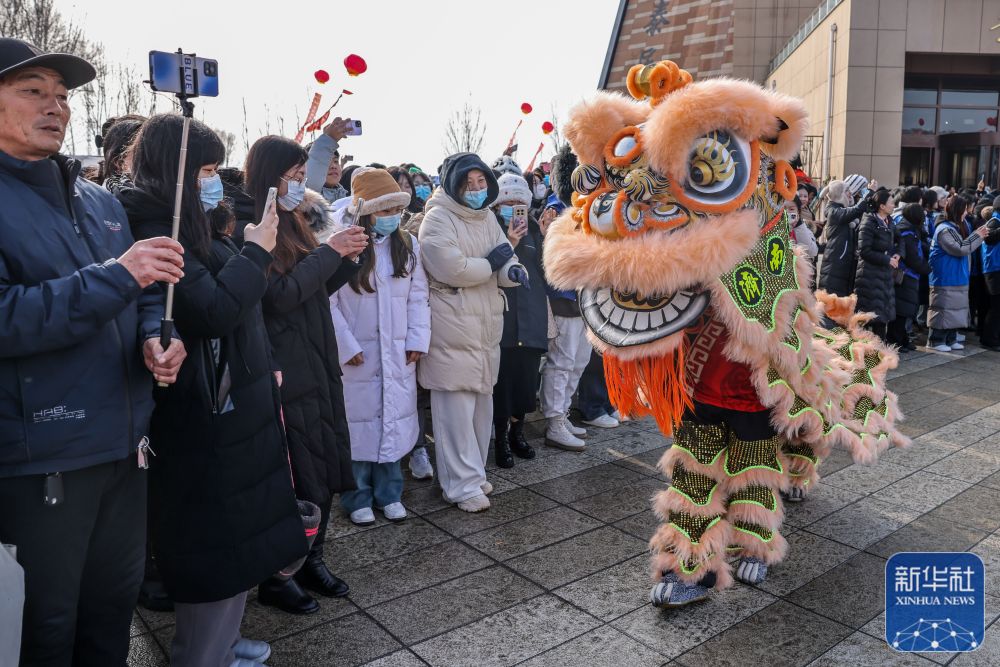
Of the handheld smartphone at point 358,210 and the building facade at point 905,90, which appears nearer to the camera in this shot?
the handheld smartphone at point 358,210

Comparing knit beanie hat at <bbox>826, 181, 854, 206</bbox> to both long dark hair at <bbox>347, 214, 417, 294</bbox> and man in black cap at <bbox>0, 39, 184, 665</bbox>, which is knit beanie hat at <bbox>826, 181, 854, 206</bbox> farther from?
man in black cap at <bbox>0, 39, 184, 665</bbox>

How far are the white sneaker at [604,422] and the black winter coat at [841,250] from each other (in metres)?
3.85

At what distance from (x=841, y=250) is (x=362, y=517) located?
Result: 6615mm

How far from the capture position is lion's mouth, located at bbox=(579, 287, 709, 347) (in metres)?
3.11

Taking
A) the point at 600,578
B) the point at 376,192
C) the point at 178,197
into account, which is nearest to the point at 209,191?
the point at 178,197

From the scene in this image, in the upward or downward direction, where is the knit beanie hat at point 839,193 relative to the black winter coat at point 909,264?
upward

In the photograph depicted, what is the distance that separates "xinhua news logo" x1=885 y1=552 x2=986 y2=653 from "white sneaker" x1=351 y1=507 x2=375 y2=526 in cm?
248

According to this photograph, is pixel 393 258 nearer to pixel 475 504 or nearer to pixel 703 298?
pixel 475 504

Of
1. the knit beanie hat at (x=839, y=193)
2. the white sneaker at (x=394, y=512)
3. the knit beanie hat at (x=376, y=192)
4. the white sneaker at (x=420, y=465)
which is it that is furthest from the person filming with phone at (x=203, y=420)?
the knit beanie hat at (x=839, y=193)

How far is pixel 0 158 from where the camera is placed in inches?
78.9

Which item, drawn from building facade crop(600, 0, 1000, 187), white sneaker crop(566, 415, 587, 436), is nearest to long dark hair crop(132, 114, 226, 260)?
white sneaker crop(566, 415, 587, 436)

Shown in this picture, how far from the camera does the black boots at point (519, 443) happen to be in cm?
552

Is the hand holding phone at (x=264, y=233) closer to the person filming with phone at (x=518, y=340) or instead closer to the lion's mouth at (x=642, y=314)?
the lion's mouth at (x=642, y=314)

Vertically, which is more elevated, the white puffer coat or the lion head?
the lion head
